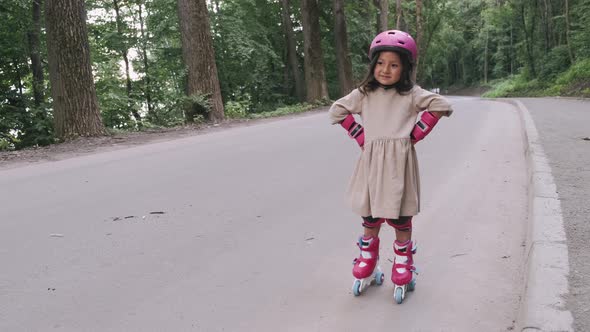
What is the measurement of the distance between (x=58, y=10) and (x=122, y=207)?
24.2 feet

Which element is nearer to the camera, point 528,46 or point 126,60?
point 126,60

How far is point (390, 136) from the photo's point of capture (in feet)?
9.60

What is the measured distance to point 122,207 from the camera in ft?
16.7

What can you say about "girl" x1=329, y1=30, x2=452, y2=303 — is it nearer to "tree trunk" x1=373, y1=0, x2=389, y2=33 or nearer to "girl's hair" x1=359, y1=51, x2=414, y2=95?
"girl's hair" x1=359, y1=51, x2=414, y2=95

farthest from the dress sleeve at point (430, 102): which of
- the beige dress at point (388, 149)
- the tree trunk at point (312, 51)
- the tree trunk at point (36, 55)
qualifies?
the tree trunk at point (312, 51)

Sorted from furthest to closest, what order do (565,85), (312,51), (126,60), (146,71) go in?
1. (565,85)
2. (126,60)
3. (312,51)
4. (146,71)

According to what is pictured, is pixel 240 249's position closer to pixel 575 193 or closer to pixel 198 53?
pixel 575 193

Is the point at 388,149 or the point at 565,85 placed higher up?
the point at 565,85

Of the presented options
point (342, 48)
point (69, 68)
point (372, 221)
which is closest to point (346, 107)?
point (372, 221)

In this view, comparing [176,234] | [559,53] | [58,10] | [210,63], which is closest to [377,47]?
[176,234]

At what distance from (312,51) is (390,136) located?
66.8 ft

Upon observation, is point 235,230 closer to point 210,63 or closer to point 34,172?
point 34,172

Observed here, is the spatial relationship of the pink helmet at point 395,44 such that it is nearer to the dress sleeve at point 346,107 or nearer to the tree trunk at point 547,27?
the dress sleeve at point 346,107

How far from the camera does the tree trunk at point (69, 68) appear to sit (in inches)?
415
